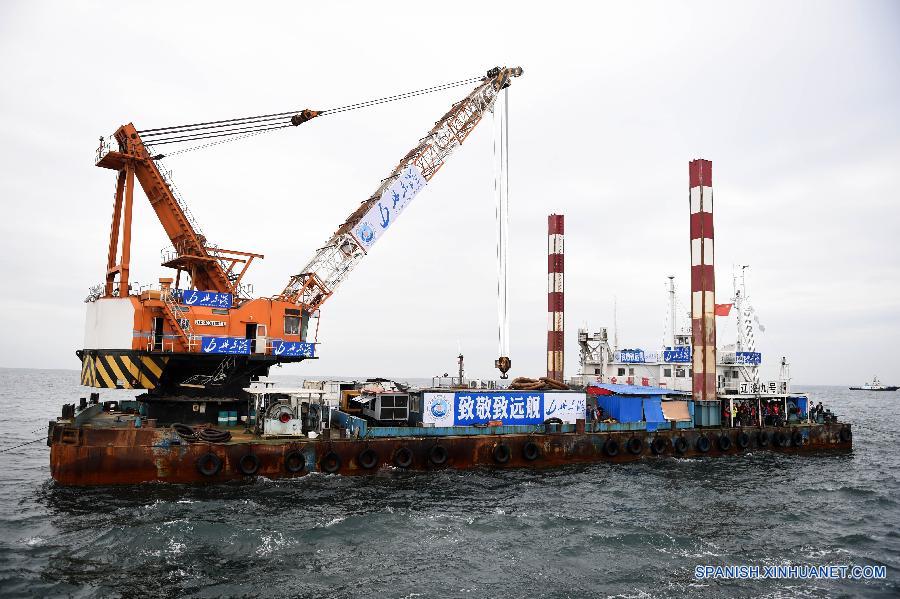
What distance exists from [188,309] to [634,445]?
2715 cm

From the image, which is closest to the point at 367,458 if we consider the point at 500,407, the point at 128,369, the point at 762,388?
the point at 500,407

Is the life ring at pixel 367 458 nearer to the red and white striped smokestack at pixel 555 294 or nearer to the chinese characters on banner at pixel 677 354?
the red and white striped smokestack at pixel 555 294

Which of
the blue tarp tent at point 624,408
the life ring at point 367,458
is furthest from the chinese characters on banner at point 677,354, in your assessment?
the life ring at point 367,458

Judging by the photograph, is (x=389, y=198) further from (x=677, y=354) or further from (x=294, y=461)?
(x=677, y=354)

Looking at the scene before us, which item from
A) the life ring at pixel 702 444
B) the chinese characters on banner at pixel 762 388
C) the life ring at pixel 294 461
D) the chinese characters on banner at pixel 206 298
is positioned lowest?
the life ring at pixel 702 444

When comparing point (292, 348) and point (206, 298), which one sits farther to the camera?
point (292, 348)

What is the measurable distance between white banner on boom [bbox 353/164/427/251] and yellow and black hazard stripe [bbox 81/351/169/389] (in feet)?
48.6

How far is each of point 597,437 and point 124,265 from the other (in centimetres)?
2841

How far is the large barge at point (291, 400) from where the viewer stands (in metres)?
26.6

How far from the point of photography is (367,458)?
28.8m

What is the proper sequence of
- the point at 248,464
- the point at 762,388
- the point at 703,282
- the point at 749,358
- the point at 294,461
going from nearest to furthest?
1. the point at 248,464
2. the point at 294,461
3. the point at 703,282
4. the point at 762,388
5. the point at 749,358

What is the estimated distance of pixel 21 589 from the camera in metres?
15.9

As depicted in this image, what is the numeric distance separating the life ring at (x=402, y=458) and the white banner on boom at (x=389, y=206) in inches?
578

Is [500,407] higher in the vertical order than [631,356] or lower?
lower
